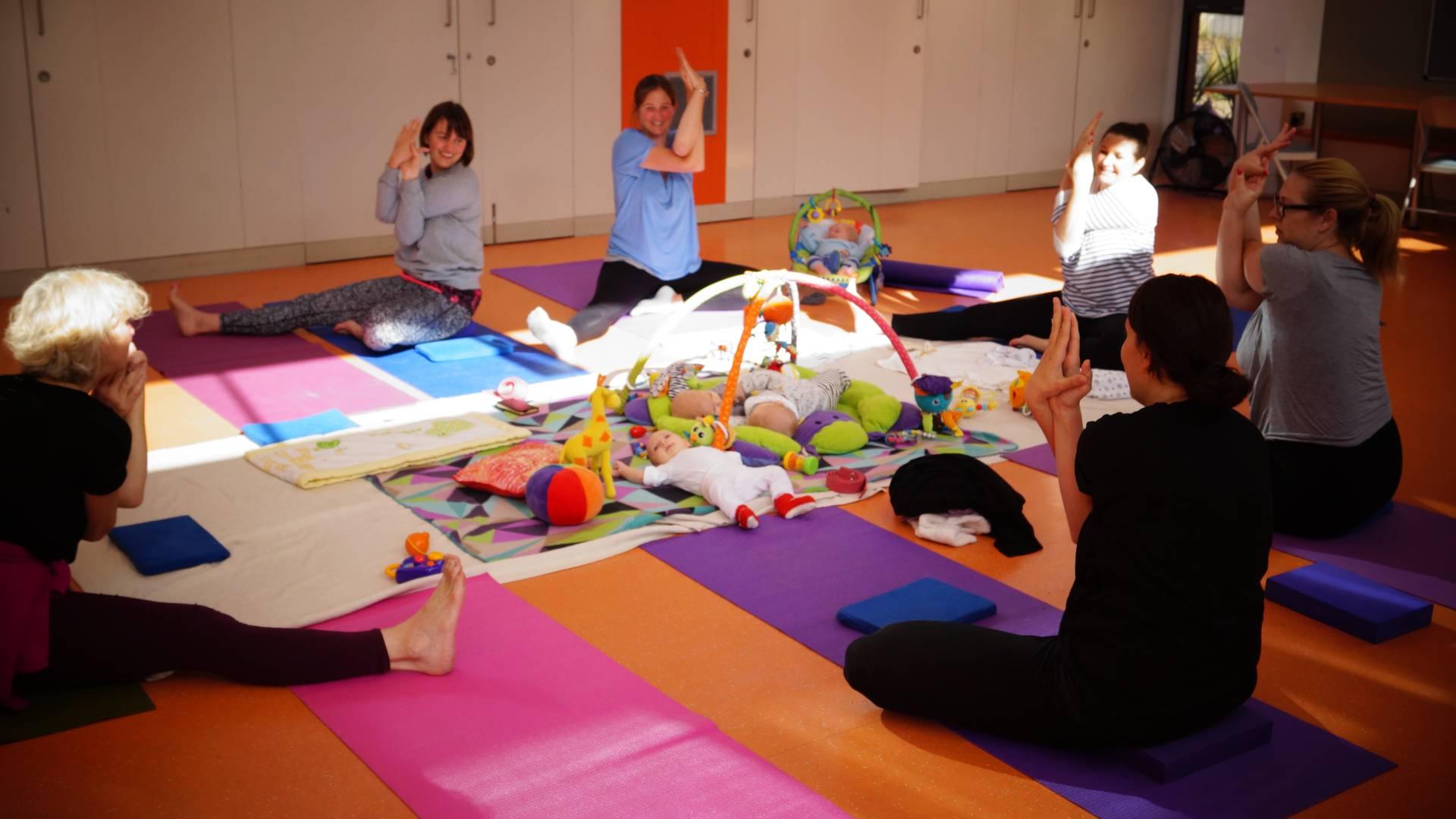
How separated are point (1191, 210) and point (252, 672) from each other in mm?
7881

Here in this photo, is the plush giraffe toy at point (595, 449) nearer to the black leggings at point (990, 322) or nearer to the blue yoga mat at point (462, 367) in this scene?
the blue yoga mat at point (462, 367)

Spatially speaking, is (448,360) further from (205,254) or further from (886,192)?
(886,192)

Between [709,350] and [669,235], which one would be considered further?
[669,235]

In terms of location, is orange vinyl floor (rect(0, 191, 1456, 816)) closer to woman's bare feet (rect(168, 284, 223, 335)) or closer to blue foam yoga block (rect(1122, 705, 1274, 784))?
blue foam yoga block (rect(1122, 705, 1274, 784))

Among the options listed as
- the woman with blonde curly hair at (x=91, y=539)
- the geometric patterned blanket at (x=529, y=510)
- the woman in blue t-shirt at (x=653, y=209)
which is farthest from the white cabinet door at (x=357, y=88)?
the woman with blonde curly hair at (x=91, y=539)

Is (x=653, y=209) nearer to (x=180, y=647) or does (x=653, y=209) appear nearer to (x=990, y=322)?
(x=990, y=322)

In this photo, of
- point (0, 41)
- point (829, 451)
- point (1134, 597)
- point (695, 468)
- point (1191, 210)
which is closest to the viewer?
point (1134, 597)

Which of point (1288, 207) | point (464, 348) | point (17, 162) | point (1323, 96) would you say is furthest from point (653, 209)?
point (1323, 96)

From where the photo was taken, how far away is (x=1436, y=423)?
4844mm

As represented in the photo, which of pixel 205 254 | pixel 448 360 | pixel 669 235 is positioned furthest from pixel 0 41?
pixel 669 235

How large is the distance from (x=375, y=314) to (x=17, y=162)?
204 cm

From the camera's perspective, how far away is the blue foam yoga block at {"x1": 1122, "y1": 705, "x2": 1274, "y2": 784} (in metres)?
2.53

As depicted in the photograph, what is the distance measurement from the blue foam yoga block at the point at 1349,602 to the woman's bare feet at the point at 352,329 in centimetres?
371

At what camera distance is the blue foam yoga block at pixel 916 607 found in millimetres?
3104
